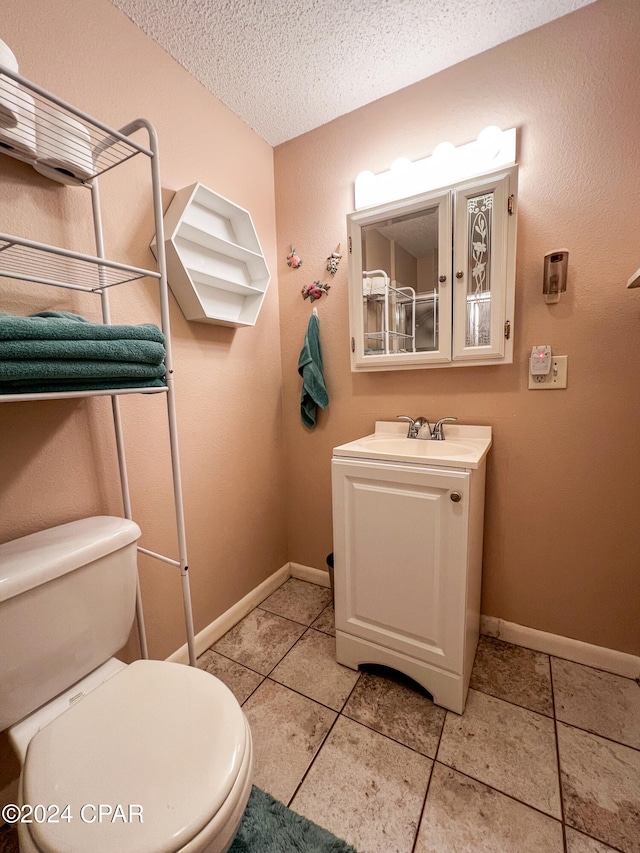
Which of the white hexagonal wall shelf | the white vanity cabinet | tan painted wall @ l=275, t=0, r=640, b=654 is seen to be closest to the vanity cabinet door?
the white vanity cabinet

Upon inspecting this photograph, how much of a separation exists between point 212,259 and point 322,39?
34.3 inches

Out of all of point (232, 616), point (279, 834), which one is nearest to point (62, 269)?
point (232, 616)

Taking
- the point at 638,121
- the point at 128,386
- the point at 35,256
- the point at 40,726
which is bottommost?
the point at 40,726

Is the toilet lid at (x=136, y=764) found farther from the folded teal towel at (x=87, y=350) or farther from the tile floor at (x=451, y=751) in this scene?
the folded teal towel at (x=87, y=350)

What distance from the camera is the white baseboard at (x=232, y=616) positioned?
57.4 inches

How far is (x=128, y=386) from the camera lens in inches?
35.9

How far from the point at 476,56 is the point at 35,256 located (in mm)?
1732

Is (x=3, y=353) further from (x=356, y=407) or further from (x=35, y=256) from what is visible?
(x=356, y=407)

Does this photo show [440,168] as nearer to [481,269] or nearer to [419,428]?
[481,269]

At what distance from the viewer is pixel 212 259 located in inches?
58.4

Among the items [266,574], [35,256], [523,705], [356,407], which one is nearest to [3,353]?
[35,256]

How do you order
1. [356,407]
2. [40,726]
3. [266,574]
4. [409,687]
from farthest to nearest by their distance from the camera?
[266,574] < [356,407] < [409,687] < [40,726]

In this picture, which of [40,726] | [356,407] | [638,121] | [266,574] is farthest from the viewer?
[266,574]

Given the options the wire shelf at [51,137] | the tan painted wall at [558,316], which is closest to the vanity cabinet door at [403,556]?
the tan painted wall at [558,316]
